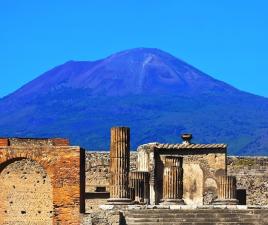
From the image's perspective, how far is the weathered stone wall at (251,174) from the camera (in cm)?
4825

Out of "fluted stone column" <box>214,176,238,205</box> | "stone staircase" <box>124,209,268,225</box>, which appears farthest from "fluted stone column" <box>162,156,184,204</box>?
"stone staircase" <box>124,209,268,225</box>

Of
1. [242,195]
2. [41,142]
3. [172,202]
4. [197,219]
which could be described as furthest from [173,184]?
[242,195]

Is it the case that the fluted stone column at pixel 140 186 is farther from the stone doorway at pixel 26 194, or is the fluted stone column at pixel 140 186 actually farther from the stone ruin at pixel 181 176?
the stone doorway at pixel 26 194

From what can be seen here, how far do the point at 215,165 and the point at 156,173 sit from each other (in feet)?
7.62

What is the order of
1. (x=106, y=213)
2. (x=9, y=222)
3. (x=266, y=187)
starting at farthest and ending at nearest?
1. (x=266, y=187)
2. (x=9, y=222)
3. (x=106, y=213)

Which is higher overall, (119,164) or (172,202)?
(119,164)

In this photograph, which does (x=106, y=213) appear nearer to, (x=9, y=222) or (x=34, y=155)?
(x=34, y=155)

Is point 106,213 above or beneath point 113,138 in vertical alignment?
beneath

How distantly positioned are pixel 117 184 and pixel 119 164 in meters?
0.56

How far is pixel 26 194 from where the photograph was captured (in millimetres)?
43062

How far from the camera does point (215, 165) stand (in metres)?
42.3

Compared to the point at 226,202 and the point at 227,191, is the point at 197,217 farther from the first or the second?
the point at 227,191

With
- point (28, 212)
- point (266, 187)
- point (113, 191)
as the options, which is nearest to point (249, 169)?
point (266, 187)

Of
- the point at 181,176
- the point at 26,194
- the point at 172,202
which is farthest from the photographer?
the point at 26,194
